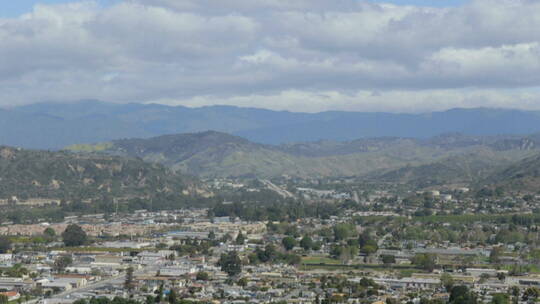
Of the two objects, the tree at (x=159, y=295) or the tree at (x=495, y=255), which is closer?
the tree at (x=159, y=295)

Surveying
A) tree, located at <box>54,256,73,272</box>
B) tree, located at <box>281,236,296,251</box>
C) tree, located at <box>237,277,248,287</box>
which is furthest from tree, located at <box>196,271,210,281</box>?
tree, located at <box>281,236,296,251</box>

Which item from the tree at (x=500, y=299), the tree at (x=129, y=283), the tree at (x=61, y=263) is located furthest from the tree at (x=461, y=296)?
the tree at (x=61, y=263)

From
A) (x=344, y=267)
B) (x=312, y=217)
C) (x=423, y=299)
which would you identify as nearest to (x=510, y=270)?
(x=344, y=267)

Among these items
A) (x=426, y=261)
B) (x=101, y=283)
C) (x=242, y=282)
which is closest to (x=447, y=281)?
(x=426, y=261)

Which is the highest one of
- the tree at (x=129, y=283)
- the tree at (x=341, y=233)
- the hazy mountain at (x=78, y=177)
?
the hazy mountain at (x=78, y=177)

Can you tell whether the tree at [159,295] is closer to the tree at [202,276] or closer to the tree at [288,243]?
the tree at [202,276]

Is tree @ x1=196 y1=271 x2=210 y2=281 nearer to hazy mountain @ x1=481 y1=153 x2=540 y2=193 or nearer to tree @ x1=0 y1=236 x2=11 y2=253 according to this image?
tree @ x1=0 y1=236 x2=11 y2=253

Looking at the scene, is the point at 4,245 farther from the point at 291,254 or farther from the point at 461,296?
the point at 461,296

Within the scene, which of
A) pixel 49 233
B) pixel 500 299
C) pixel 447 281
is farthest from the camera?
pixel 49 233
